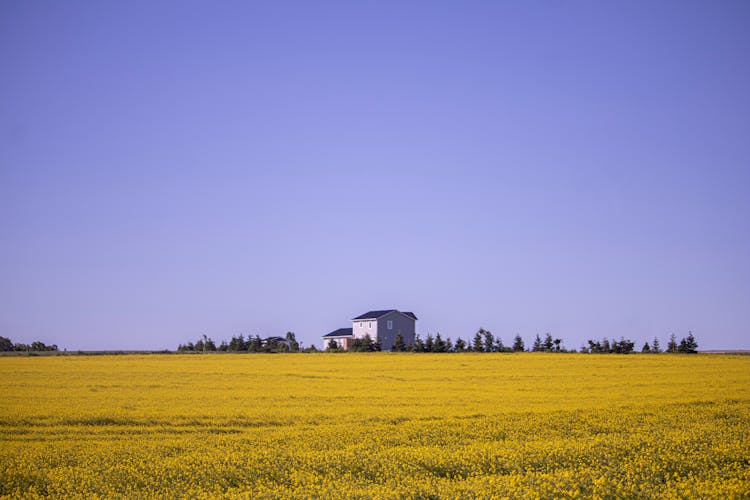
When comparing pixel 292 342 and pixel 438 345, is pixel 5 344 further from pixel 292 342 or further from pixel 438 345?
pixel 438 345

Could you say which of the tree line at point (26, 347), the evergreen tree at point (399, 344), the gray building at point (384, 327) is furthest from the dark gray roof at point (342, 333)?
the tree line at point (26, 347)

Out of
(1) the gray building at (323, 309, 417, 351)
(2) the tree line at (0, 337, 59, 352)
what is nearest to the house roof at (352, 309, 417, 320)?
(1) the gray building at (323, 309, 417, 351)

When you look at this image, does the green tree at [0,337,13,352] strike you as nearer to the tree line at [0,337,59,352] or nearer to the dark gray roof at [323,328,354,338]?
the tree line at [0,337,59,352]

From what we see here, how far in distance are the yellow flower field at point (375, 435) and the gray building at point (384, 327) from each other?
3580 centimetres

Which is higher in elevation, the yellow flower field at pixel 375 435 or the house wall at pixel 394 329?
the house wall at pixel 394 329

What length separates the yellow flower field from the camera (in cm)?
1206

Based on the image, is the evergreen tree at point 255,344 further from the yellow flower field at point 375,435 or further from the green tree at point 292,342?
the yellow flower field at point 375,435

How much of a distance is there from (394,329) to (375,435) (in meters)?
59.6

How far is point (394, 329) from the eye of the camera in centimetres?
7712

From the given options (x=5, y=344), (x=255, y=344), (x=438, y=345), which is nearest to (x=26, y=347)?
(x=5, y=344)

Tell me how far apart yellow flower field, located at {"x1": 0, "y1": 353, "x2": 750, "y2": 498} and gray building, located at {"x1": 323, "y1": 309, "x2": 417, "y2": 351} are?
117 ft

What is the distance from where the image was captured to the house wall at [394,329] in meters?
75.6

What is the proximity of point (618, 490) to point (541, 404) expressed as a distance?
15012 millimetres

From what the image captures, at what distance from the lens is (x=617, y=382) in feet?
117
